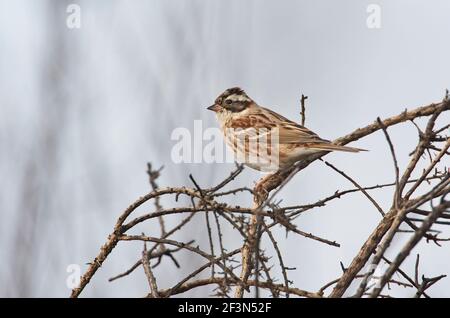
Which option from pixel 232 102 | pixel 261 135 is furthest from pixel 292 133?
pixel 232 102

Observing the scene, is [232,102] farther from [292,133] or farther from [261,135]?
[292,133]

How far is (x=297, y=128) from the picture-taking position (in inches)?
227

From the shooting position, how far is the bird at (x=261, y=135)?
548 centimetres

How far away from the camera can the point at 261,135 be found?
6039mm

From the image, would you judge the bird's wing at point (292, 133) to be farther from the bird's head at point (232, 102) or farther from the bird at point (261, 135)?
the bird's head at point (232, 102)

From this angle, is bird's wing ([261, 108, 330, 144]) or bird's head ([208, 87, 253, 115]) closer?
bird's wing ([261, 108, 330, 144])

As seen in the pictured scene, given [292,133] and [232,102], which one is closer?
[292,133]

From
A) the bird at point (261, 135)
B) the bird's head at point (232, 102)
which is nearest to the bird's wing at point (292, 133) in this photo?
the bird at point (261, 135)

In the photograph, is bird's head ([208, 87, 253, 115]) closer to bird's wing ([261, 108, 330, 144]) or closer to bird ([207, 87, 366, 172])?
bird ([207, 87, 366, 172])

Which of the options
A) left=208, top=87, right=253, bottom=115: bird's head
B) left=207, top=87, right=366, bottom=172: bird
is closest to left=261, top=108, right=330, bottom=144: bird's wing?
left=207, top=87, right=366, bottom=172: bird

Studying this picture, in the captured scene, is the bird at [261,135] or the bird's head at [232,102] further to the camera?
the bird's head at [232,102]

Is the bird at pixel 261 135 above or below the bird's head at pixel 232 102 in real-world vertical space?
below

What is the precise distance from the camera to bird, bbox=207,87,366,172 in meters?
5.48

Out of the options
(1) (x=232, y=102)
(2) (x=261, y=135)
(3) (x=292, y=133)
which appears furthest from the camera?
(1) (x=232, y=102)
